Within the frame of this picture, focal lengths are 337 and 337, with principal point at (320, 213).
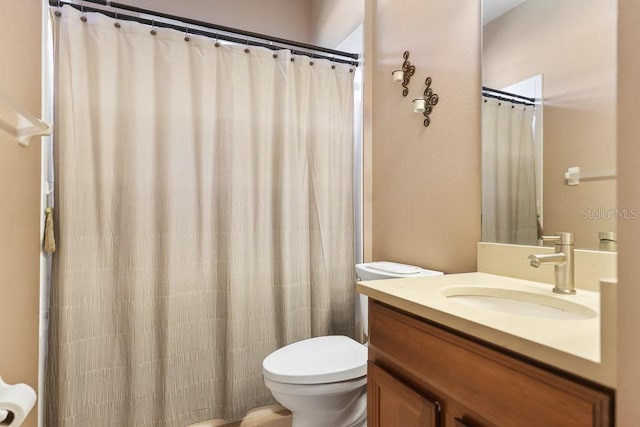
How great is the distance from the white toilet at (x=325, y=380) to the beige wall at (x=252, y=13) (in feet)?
6.42

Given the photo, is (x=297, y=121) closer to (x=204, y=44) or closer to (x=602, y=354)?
(x=204, y=44)

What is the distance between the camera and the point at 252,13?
95.5 inches

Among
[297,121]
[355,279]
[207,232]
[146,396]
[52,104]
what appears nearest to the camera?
[52,104]

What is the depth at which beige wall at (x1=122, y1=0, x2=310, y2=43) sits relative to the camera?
2.22 meters

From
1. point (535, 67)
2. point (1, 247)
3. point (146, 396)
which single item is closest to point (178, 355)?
point (146, 396)

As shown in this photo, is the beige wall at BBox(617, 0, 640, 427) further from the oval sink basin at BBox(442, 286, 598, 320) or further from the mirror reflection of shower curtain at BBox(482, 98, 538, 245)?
the mirror reflection of shower curtain at BBox(482, 98, 538, 245)

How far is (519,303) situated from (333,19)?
211 cm

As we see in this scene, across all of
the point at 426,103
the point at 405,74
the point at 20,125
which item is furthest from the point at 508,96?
the point at 20,125

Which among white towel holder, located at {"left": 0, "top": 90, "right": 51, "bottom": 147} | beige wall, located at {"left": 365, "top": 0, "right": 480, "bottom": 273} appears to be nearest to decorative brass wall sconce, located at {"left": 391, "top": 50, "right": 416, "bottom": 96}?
beige wall, located at {"left": 365, "top": 0, "right": 480, "bottom": 273}

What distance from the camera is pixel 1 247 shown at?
0.93m

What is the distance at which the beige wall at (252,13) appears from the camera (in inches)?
87.6

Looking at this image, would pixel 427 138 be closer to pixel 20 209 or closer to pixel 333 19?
pixel 333 19

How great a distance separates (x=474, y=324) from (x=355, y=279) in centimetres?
141

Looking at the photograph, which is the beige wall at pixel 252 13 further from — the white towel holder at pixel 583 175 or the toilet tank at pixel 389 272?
the white towel holder at pixel 583 175
